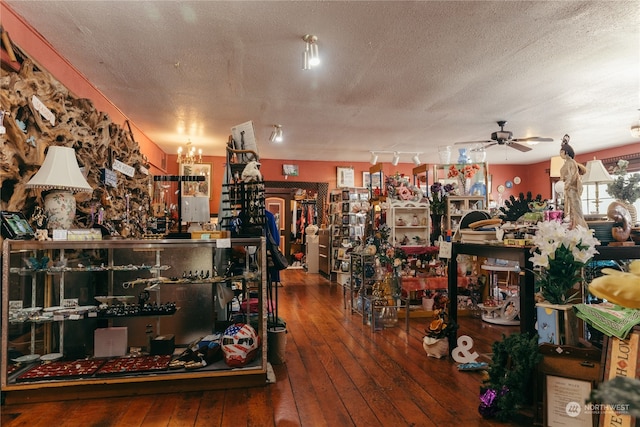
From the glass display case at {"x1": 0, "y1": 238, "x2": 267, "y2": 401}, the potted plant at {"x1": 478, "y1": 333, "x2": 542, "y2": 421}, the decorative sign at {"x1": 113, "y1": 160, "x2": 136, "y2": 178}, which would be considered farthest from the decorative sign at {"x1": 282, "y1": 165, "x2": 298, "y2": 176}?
the potted plant at {"x1": 478, "y1": 333, "x2": 542, "y2": 421}

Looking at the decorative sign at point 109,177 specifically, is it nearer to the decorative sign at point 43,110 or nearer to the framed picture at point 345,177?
the decorative sign at point 43,110

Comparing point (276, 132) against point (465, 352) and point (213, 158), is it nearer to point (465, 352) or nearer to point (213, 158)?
point (213, 158)

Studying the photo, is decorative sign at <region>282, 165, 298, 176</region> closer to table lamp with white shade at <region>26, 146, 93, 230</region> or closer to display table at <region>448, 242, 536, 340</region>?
table lamp with white shade at <region>26, 146, 93, 230</region>

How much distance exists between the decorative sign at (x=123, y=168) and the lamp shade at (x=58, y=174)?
184 centimetres

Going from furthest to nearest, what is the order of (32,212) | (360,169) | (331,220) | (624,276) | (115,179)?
(360,169) → (331,220) → (115,179) → (32,212) → (624,276)

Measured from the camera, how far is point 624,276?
761mm

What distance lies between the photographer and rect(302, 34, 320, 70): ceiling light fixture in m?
3.24

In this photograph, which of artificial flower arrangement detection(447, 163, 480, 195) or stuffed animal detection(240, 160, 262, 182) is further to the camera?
artificial flower arrangement detection(447, 163, 480, 195)

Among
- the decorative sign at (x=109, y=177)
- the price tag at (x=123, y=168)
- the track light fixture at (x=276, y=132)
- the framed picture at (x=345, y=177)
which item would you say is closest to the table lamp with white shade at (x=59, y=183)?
the decorative sign at (x=109, y=177)

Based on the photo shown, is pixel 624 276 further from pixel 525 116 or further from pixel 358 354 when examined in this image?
A: pixel 525 116

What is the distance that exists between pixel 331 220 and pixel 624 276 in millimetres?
7997

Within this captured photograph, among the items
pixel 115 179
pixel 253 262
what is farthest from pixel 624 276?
pixel 115 179

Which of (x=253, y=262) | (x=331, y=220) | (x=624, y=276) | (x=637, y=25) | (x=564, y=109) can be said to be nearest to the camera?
(x=624, y=276)

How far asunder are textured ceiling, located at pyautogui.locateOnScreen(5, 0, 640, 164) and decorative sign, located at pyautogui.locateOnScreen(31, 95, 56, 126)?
1.60 ft
